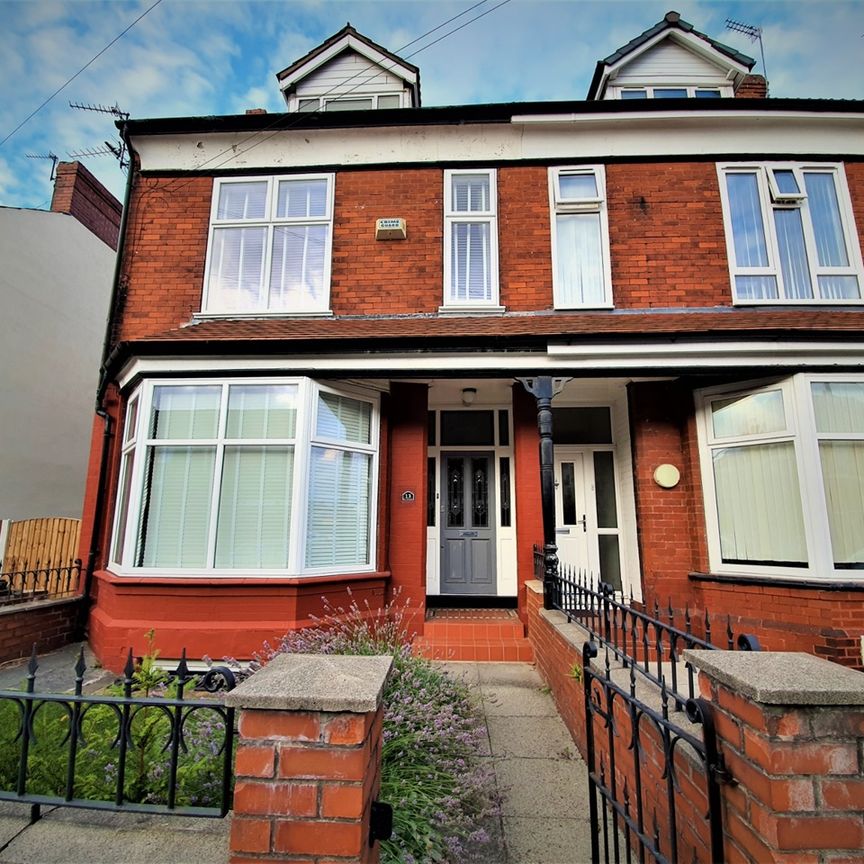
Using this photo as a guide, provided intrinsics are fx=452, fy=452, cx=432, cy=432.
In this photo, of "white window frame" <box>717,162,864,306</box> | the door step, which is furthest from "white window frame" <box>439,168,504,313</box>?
the door step

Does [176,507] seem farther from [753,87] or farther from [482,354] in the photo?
[753,87]

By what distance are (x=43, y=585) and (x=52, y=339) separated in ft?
20.4

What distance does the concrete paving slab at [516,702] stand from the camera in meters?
3.98

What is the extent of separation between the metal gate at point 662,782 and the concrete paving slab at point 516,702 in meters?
1.19

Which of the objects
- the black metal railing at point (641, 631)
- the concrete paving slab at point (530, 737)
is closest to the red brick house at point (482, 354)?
the black metal railing at point (641, 631)

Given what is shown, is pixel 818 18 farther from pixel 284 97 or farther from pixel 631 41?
pixel 284 97

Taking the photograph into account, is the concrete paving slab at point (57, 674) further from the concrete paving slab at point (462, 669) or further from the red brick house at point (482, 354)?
the concrete paving slab at point (462, 669)

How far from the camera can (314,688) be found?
151cm

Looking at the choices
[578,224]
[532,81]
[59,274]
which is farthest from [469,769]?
[59,274]

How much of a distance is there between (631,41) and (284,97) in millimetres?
5910

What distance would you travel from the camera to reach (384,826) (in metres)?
1.70

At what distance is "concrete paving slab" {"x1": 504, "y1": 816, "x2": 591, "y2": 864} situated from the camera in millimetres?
2367

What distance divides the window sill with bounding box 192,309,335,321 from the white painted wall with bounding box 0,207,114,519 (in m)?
5.94

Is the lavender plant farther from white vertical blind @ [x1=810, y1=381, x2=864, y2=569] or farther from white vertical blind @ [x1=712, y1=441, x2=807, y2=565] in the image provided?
white vertical blind @ [x1=810, y1=381, x2=864, y2=569]
